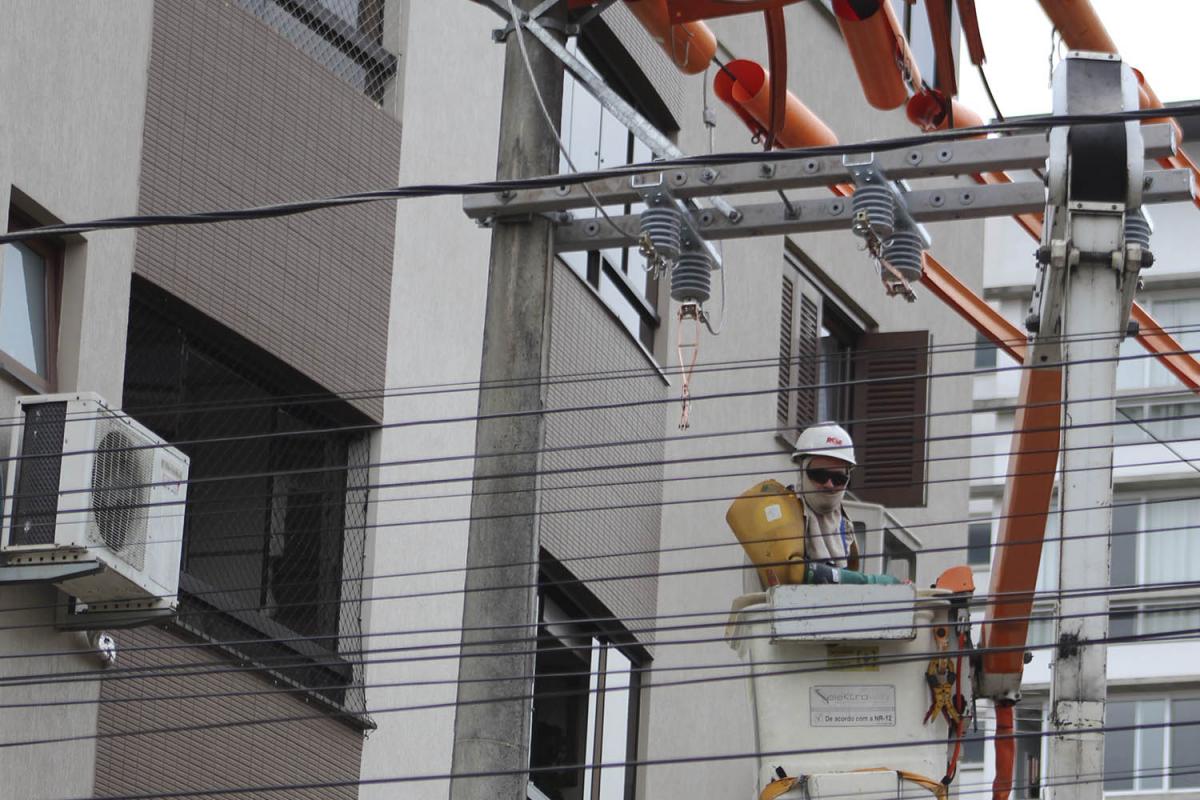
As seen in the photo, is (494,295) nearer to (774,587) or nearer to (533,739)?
(774,587)

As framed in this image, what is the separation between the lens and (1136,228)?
36.9ft

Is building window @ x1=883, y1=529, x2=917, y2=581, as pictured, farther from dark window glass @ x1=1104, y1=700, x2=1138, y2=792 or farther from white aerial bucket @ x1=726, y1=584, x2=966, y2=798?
dark window glass @ x1=1104, y1=700, x2=1138, y2=792

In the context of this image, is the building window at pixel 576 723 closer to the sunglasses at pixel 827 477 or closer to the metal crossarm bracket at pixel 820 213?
the sunglasses at pixel 827 477

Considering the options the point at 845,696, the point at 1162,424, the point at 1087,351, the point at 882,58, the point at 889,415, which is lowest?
the point at 845,696

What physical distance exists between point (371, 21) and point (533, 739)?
5655 mm

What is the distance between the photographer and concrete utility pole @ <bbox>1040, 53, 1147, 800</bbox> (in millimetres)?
10547

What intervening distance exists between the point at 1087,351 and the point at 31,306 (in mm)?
6017

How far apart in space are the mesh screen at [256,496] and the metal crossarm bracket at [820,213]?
386cm

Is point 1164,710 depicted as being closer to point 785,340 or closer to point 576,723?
point 785,340

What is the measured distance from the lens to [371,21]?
17797mm

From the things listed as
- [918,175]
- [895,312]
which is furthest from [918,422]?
[918,175]

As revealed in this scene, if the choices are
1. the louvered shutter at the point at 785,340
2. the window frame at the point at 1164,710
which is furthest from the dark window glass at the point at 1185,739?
the louvered shutter at the point at 785,340

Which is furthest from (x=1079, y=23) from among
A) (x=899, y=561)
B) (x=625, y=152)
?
(x=899, y=561)

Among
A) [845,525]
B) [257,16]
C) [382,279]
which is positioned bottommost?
[845,525]
